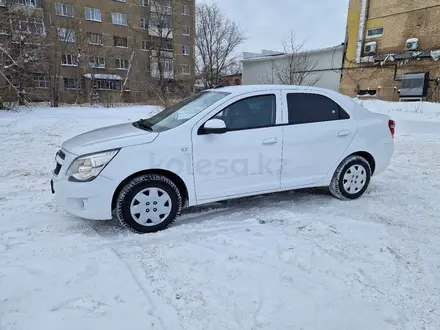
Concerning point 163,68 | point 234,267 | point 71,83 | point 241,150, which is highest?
point 163,68

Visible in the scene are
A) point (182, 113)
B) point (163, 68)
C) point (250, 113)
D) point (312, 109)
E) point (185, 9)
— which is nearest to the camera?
point (250, 113)

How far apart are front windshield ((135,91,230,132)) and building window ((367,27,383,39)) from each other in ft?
67.2

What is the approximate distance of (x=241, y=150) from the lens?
3.39 meters

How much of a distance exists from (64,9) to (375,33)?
28.8 metres

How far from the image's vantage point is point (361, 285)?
7.76 feet

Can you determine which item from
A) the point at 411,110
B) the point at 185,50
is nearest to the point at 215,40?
the point at 185,50

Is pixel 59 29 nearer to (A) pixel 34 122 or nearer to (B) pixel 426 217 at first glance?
(A) pixel 34 122

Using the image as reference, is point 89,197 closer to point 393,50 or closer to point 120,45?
point 393,50

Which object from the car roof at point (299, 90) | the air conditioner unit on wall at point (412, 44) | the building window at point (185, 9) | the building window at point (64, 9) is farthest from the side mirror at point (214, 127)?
the building window at point (185, 9)

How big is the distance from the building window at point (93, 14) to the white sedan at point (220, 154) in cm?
3374

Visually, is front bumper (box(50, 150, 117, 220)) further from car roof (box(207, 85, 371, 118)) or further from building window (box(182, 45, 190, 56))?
building window (box(182, 45, 190, 56))

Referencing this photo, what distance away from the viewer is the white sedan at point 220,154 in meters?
3.02

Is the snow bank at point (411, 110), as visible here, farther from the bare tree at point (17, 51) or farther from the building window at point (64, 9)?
the building window at point (64, 9)

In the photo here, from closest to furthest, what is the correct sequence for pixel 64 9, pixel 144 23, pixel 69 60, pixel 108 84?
pixel 69 60 → pixel 64 9 → pixel 108 84 → pixel 144 23
